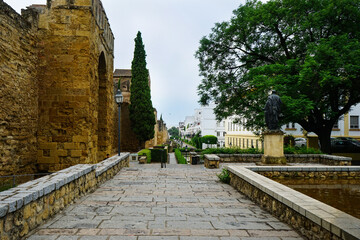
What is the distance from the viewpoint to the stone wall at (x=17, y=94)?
696 cm

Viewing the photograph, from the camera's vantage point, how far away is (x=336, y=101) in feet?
52.4

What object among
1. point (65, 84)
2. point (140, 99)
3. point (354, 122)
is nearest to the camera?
point (65, 84)

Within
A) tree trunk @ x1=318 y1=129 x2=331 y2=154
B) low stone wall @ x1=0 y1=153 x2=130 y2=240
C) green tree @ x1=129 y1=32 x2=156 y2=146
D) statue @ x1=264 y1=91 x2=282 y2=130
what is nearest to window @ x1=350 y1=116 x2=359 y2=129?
tree trunk @ x1=318 y1=129 x2=331 y2=154

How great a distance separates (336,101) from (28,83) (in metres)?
16.8

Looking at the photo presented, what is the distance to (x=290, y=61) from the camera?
1441cm

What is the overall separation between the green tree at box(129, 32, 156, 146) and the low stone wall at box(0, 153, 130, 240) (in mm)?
20394

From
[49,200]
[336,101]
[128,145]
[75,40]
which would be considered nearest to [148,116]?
[128,145]

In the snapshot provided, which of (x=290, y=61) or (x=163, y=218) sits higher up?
(x=290, y=61)

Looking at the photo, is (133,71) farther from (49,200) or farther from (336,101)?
(49,200)

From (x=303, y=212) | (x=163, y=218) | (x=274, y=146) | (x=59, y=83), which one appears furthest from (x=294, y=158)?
(x=59, y=83)

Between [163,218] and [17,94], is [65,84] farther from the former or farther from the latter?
[163,218]

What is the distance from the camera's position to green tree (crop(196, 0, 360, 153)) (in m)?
13.1

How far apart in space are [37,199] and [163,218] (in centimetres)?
194

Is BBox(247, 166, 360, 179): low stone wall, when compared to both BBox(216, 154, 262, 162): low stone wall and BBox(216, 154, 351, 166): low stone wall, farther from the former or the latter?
BBox(216, 154, 262, 162): low stone wall
